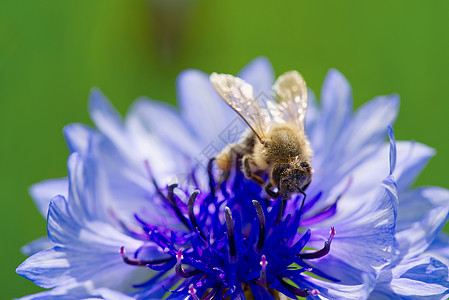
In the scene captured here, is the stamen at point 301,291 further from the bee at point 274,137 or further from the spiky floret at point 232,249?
the bee at point 274,137

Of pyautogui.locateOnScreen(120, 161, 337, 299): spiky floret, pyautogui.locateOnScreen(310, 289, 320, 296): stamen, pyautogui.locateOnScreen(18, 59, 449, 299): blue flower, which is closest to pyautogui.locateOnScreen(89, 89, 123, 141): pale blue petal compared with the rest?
pyautogui.locateOnScreen(18, 59, 449, 299): blue flower

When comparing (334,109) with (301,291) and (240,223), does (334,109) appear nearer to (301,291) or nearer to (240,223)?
(240,223)

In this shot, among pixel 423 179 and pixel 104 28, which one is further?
pixel 104 28

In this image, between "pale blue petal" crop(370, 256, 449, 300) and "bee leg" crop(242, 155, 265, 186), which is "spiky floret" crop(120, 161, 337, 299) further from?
"pale blue petal" crop(370, 256, 449, 300)

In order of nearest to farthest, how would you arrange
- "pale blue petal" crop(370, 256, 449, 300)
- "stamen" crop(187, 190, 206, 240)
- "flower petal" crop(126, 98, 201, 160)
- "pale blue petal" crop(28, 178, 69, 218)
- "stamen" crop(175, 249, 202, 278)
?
1. "pale blue petal" crop(370, 256, 449, 300)
2. "stamen" crop(175, 249, 202, 278)
3. "stamen" crop(187, 190, 206, 240)
4. "pale blue petal" crop(28, 178, 69, 218)
5. "flower petal" crop(126, 98, 201, 160)

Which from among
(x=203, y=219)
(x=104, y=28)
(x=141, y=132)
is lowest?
(x=203, y=219)

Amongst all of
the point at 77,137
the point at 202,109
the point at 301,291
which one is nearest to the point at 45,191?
the point at 77,137

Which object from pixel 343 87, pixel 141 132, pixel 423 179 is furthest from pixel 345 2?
pixel 141 132

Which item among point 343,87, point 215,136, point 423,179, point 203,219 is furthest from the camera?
point 423,179

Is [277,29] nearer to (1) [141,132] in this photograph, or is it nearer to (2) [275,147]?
(1) [141,132]
